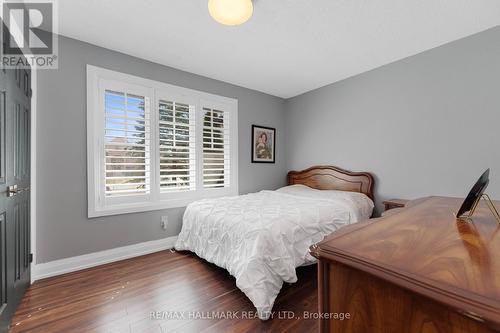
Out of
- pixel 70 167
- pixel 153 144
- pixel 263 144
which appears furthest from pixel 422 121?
pixel 70 167

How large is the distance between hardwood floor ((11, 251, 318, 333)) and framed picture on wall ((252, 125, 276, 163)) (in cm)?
206

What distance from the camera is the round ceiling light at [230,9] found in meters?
1.66

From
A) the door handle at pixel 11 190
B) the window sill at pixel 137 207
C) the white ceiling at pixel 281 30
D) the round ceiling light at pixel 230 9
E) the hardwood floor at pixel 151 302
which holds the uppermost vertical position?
the white ceiling at pixel 281 30

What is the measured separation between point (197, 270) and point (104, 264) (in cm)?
108

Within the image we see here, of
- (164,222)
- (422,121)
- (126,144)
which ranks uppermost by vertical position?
(422,121)

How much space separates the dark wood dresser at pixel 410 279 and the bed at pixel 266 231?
971 mm

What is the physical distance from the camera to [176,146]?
9.93ft

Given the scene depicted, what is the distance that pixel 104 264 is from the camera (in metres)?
2.44

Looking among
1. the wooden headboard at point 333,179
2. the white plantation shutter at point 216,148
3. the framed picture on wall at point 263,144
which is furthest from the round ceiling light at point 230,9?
the wooden headboard at point 333,179

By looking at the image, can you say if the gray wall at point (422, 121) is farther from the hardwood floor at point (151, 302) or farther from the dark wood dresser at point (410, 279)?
the dark wood dresser at point (410, 279)

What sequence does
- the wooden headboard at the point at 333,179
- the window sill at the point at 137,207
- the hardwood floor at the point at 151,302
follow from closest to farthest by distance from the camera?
the hardwood floor at the point at 151,302
the window sill at the point at 137,207
the wooden headboard at the point at 333,179

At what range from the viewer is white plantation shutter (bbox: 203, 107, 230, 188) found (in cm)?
331

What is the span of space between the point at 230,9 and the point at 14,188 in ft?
6.59

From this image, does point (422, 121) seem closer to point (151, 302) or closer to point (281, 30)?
point (281, 30)
